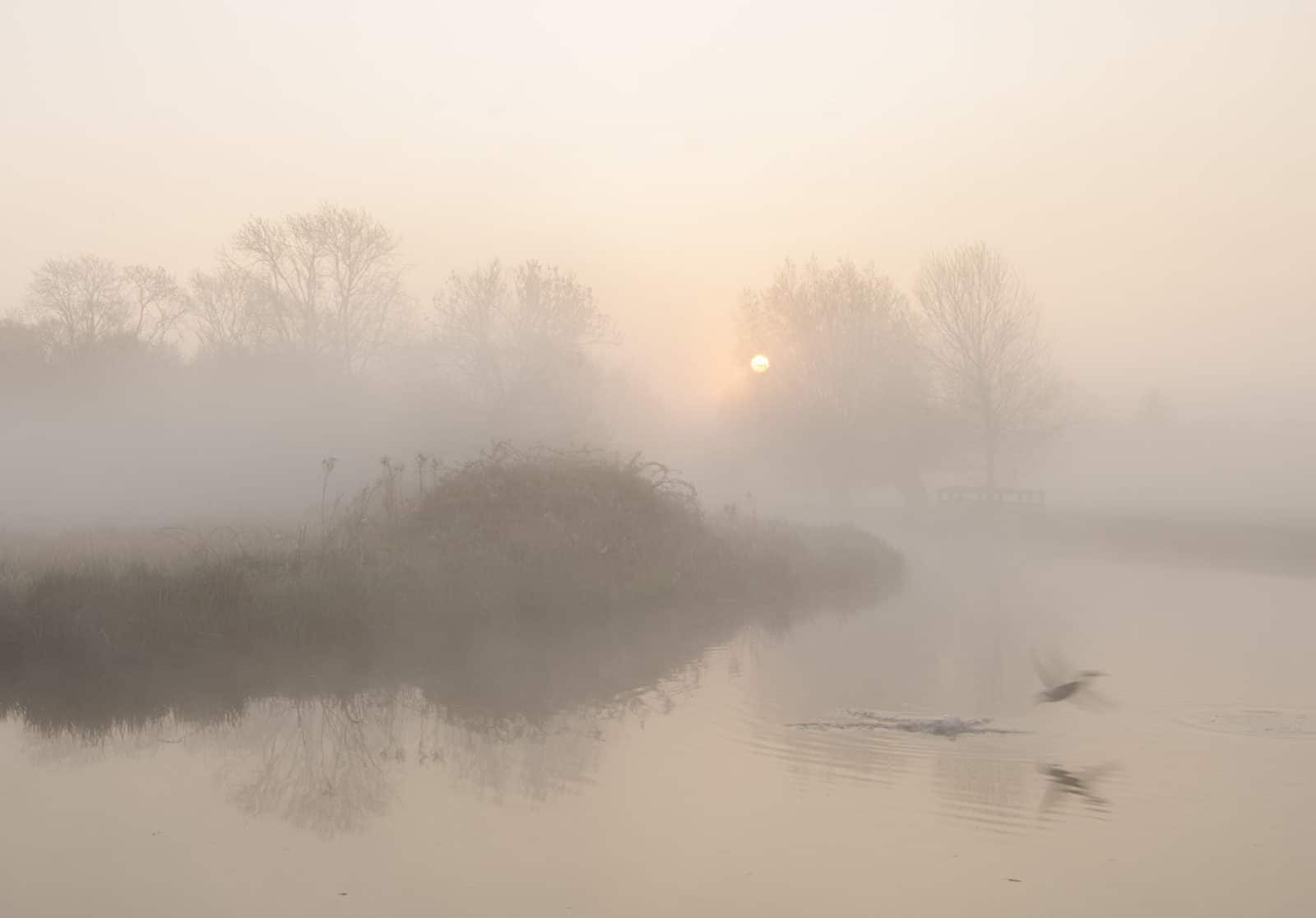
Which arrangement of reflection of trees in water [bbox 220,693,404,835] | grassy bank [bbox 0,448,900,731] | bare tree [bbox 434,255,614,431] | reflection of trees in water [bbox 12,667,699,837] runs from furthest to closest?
bare tree [bbox 434,255,614,431] < grassy bank [bbox 0,448,900,731] < reflection of trees in water [bbox 12,667,699,837] < reflection of trees in water [bbox 220,693,404,835]

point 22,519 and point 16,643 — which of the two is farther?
point 22,519

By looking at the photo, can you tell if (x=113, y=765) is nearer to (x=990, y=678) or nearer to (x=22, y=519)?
(x=990, y=678)

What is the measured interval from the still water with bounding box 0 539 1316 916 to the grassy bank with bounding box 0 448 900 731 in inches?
38.1

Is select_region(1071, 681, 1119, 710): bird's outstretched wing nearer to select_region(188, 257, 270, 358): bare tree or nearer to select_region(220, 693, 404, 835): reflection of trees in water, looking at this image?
select_region(220, 693, 404, 835): reflection of trees in water

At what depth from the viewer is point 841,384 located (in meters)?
43.7

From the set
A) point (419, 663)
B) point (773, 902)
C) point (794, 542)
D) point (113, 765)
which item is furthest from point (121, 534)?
point (773, 902)

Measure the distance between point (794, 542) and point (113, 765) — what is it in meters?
17.1

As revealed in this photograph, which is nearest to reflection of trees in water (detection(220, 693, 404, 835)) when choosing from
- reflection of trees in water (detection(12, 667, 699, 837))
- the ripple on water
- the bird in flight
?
reflection of trees in water (detection(12, 667, 699, 837))

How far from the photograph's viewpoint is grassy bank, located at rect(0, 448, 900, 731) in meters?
12.3

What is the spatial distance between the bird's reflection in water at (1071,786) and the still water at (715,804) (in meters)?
0.03

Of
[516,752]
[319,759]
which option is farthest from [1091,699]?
[319,759]

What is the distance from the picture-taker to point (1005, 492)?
47.3 metres

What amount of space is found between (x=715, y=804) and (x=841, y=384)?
119ft

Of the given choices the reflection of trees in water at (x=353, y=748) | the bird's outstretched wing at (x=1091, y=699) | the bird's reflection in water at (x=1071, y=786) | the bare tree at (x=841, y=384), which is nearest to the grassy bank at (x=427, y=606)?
the reflection of trees in water at (x=353, y=748)
